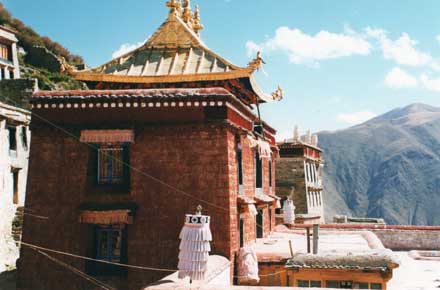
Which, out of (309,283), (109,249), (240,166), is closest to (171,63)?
(240,166)

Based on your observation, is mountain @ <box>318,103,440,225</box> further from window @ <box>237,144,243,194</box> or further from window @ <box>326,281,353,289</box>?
window @ <box>326,281,353,289</box>

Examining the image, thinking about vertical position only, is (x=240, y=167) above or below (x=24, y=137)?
below

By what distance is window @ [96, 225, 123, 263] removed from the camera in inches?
545

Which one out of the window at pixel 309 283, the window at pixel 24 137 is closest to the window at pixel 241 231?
the window at pixel 309 283

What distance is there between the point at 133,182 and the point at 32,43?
146 feet

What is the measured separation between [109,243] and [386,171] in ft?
315

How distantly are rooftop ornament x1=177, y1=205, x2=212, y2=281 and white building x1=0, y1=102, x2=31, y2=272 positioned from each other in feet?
52.0

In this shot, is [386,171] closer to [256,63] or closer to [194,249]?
[256,63]

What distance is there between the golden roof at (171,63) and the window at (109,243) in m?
5.32

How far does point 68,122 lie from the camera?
14258 millimetres

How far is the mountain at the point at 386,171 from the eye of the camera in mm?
92750

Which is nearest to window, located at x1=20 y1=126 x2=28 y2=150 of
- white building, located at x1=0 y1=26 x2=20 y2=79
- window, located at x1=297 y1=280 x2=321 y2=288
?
white building, located at x1=0 y1=26 x2=20 y2=79

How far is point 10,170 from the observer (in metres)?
26.2

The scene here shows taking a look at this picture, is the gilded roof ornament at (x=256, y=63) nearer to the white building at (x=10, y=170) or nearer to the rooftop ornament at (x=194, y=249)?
the rooftop ornament at (x=194, y=249)
